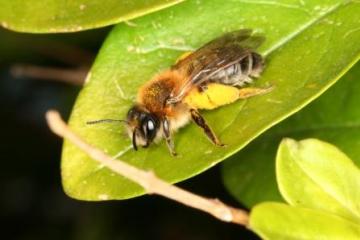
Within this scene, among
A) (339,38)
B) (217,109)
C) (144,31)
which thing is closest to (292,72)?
(339,38)

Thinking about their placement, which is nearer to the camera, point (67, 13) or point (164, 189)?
point (164, 189)

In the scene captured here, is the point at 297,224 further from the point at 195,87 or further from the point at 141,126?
the point at 195,87

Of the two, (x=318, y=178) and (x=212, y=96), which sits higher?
(x=318, y=178)

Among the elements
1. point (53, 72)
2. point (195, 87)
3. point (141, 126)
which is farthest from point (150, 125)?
point (53, 72)

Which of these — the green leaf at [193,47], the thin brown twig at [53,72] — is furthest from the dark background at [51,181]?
the green leaf at [193,47]

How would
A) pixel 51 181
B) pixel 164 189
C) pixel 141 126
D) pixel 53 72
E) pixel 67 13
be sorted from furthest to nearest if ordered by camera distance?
pixel 51 181 < pixel 53 72 < pixel 141 126 < pixel 67 13 < pixel 164 189
